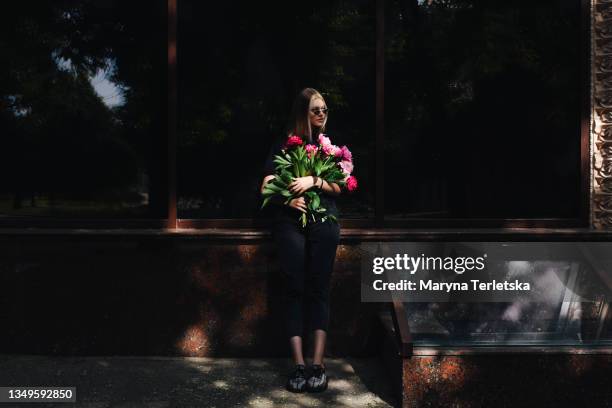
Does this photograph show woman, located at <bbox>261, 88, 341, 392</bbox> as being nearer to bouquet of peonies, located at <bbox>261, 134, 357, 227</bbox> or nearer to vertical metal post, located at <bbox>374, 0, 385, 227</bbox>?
bouquet of peonies, located at <bbox>261, 134, 357, 227</bbox>

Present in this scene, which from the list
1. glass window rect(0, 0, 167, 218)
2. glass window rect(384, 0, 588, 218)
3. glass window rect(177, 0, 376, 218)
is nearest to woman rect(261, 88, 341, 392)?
glass window rect(177, 0, 376, 218)

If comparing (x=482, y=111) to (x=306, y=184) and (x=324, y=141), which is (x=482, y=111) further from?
(x=306, y=184)

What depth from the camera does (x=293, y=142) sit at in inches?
→ 175

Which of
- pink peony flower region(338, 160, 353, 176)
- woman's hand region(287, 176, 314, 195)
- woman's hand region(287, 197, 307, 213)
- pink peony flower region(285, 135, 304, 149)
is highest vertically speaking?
pink peony flower region(285, 135, 304, 149)

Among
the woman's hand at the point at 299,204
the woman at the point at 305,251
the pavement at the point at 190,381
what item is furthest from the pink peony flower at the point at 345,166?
the pavement at the point at 190,381

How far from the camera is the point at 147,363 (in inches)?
199

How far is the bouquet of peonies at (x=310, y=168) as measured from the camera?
4480 millimetres

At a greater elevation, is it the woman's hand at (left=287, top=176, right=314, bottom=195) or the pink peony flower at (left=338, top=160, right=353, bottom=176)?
the pink peony flower at (left=338, top=160, right=353, bottom=176)

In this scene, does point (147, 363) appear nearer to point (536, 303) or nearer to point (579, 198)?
point (536, 303)

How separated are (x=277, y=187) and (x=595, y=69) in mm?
3046

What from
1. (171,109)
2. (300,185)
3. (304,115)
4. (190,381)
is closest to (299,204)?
(300,185)

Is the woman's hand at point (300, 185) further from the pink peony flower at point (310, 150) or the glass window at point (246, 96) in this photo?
the glass window at point (246, 96)

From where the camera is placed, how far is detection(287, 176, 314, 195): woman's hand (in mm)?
4457

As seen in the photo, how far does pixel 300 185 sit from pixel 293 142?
0.99 ft
